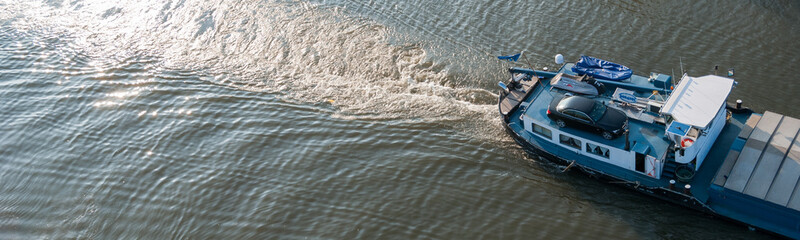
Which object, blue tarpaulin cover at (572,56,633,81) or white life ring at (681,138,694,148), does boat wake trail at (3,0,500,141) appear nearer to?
blue tarpaulin cover at (572,56,633,81)

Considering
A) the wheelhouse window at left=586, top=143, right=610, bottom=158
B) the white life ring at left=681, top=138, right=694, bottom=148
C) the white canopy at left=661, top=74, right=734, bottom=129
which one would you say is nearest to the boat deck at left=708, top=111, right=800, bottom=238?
the white life ring at left=681, top=138, right=694, bottom=148

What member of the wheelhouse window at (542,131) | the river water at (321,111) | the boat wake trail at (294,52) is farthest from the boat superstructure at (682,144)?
the boat wake trail at (294,52)

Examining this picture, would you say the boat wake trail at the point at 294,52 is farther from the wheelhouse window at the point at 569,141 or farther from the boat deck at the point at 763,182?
the boat deck at the point at 763,182

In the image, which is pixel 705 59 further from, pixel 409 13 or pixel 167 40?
pixel 167 40

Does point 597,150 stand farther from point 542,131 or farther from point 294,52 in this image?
point 294,52

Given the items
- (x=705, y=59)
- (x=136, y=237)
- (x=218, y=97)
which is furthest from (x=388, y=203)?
(x=705, y=59)

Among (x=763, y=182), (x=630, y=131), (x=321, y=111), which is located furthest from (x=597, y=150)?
(x=321, y=111)
